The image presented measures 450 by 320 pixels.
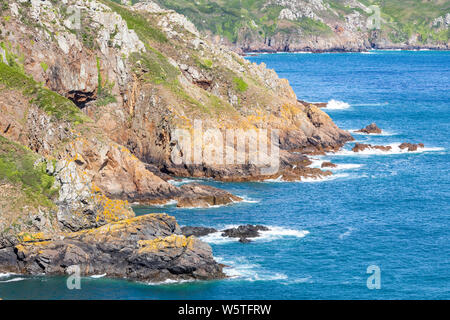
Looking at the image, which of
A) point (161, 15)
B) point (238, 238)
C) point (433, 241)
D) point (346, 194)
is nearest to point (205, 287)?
point (238, 238)

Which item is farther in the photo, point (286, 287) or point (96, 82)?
point (96, 82)

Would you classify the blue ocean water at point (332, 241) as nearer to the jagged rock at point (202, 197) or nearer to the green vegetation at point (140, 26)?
the jagged rock at point (202, 197)

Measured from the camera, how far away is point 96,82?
5143 inches

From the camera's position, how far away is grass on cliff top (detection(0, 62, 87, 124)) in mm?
108250

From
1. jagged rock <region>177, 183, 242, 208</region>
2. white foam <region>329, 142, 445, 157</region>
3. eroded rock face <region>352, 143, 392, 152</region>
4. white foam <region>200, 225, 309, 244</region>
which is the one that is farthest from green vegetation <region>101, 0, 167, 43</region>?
white foam <region>200, 225, 309, 244</region>

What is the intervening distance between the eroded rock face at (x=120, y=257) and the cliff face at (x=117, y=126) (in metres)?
0.13

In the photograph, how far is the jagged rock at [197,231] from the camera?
9081 centimetres

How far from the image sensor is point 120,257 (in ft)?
259

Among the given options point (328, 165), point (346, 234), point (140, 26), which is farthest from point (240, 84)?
point (346, 234)

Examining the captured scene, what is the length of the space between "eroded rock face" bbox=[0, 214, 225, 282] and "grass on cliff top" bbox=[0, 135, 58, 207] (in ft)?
21.7

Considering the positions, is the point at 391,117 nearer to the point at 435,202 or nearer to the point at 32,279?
the point at 435,202

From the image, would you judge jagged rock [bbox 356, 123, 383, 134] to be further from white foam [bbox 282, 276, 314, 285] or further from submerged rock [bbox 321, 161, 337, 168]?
white foam [bbox 282, 276, 314, 285]

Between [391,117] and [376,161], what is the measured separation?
173 feet

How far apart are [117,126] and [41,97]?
2176 centimetres
